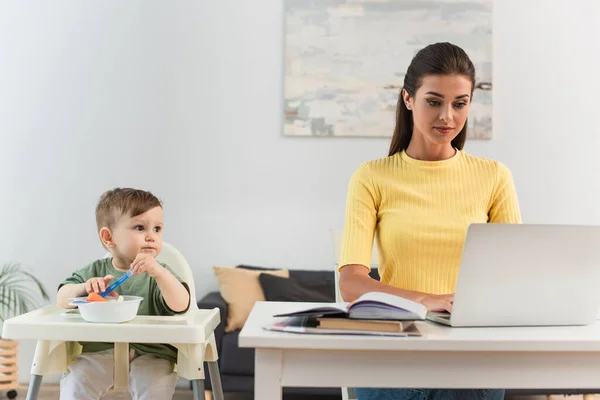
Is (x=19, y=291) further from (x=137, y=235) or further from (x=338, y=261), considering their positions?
(x=338, y=261)

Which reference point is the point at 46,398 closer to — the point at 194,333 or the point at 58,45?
the point at 58,45

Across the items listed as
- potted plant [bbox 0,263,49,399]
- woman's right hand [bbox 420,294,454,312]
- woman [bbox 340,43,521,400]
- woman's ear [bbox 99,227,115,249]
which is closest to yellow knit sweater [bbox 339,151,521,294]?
woman [bbox 340,43,521,400]

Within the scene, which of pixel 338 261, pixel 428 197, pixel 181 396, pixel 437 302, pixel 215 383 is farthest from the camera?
pixel 181 396

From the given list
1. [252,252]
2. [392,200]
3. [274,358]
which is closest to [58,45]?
[252,252]

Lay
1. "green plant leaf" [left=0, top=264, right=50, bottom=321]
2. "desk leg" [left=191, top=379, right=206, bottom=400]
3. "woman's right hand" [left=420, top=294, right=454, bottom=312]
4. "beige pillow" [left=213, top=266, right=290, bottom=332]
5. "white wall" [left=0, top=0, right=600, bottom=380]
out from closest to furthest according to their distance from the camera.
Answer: "woman's right hand" [left=420, top=294, right=454, bottom=312] < "desk leg" [left=191, top=379, right=206, bottom=400] < "beige pillow" [left=213, top=266, right=290, bottom=332] < "green plant leaf" [left=0, top=264, right=50, bottom=321] < "white wall" [left=0, top=0, right=600, bottom=380]

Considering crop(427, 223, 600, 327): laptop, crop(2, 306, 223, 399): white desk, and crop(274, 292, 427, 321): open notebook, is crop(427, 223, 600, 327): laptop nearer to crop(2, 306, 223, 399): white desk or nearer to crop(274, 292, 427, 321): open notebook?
crop(274, 292, 427, 321): open notebook

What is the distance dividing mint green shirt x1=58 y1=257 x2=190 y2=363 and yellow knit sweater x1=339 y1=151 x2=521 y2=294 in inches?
21.5

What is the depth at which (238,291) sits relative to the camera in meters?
3.44

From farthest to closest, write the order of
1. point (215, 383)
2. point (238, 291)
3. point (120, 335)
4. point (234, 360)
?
point (238, 291)
point (234, 360)
point (215, 383)
point (120, 335)

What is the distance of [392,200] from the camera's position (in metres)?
1.69

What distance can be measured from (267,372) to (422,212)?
69cm

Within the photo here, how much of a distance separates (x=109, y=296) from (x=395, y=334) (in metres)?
0.89

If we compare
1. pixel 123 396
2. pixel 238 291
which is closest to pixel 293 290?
pixel 238 291

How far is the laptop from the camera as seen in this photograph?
1072mm
